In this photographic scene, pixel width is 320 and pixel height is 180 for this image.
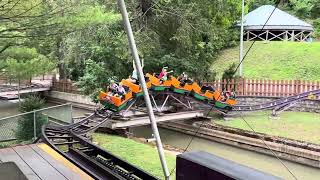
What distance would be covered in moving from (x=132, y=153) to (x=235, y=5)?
1547cm

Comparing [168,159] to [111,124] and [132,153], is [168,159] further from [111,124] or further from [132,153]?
[111,124]

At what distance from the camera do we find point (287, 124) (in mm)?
15734

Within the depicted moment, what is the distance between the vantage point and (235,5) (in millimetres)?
24469

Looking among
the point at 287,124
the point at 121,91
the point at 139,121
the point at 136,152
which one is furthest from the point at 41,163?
the point at 287,124

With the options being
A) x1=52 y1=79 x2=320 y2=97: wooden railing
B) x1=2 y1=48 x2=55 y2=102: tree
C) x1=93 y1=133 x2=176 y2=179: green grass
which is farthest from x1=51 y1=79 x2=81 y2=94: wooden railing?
x1=2 y1=48 x2=55 y2=102: tree

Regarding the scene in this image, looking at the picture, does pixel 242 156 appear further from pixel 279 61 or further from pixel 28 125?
pixel 279 61

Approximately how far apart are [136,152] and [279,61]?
16299 mm

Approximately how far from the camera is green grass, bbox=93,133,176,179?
9.96 m

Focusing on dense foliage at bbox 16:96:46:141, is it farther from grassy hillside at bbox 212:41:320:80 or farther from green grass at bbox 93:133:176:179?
grassy hillside at bbox 212:41:320:80

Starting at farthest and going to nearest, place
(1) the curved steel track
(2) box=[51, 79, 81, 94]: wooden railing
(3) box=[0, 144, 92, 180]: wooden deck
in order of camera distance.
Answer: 1. (2) box=[51, 79, 81, 94]: wooden railing
2. (1) the curved steel track
3. (3) box=[0, 144, 92, 180]: wooden deck

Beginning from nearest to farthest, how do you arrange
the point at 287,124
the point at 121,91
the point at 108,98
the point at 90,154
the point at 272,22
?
the point at 90,154, the point at 108,98, the point at 121,91, the point at 287,124, the point at 272,22

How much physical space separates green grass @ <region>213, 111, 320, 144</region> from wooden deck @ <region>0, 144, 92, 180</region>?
9.57 metres

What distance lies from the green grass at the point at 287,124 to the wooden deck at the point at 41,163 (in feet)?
31.4

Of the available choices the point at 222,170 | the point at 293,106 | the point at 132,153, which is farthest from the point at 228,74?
the point at 222,170
